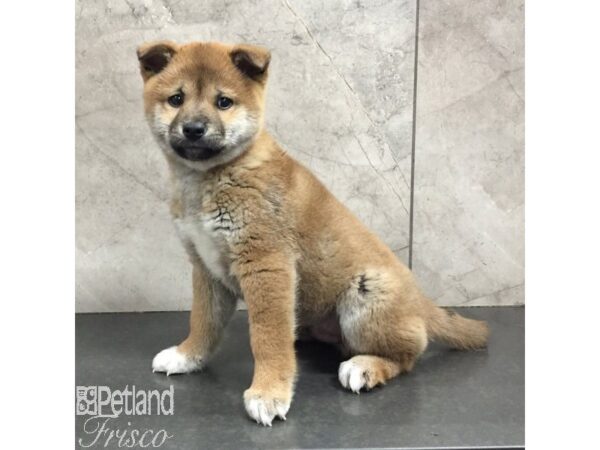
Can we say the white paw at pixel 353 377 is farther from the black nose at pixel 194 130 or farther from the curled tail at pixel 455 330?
the black nose at pixel 194 130

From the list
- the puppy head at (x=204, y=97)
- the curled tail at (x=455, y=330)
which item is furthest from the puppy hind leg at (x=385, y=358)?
the puppy head at (x=204, y=97)

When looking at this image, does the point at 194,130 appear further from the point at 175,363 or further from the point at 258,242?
the point at 175,363

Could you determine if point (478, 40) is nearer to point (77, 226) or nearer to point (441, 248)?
point (441, 248)

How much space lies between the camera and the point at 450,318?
8.26 ft

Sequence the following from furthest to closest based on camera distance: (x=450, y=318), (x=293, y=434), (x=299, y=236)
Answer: (x=450, y=318) → (x=299, y=236) → (x=293, y=434)

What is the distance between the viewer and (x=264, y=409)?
1.88 m

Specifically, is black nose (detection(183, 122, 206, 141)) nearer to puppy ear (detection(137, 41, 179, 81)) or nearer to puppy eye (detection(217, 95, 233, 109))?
puppy eye (detection(217, 95, 233, 109))

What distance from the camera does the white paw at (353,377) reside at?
2121 mm

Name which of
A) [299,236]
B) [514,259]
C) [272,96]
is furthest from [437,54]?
[299,236]

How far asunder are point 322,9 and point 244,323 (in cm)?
163

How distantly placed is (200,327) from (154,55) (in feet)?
3.44

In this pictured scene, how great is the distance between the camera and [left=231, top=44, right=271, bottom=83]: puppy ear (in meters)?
2.00

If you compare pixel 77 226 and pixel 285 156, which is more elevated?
pixel 285 156

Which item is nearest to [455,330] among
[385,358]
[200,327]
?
[385,358]
